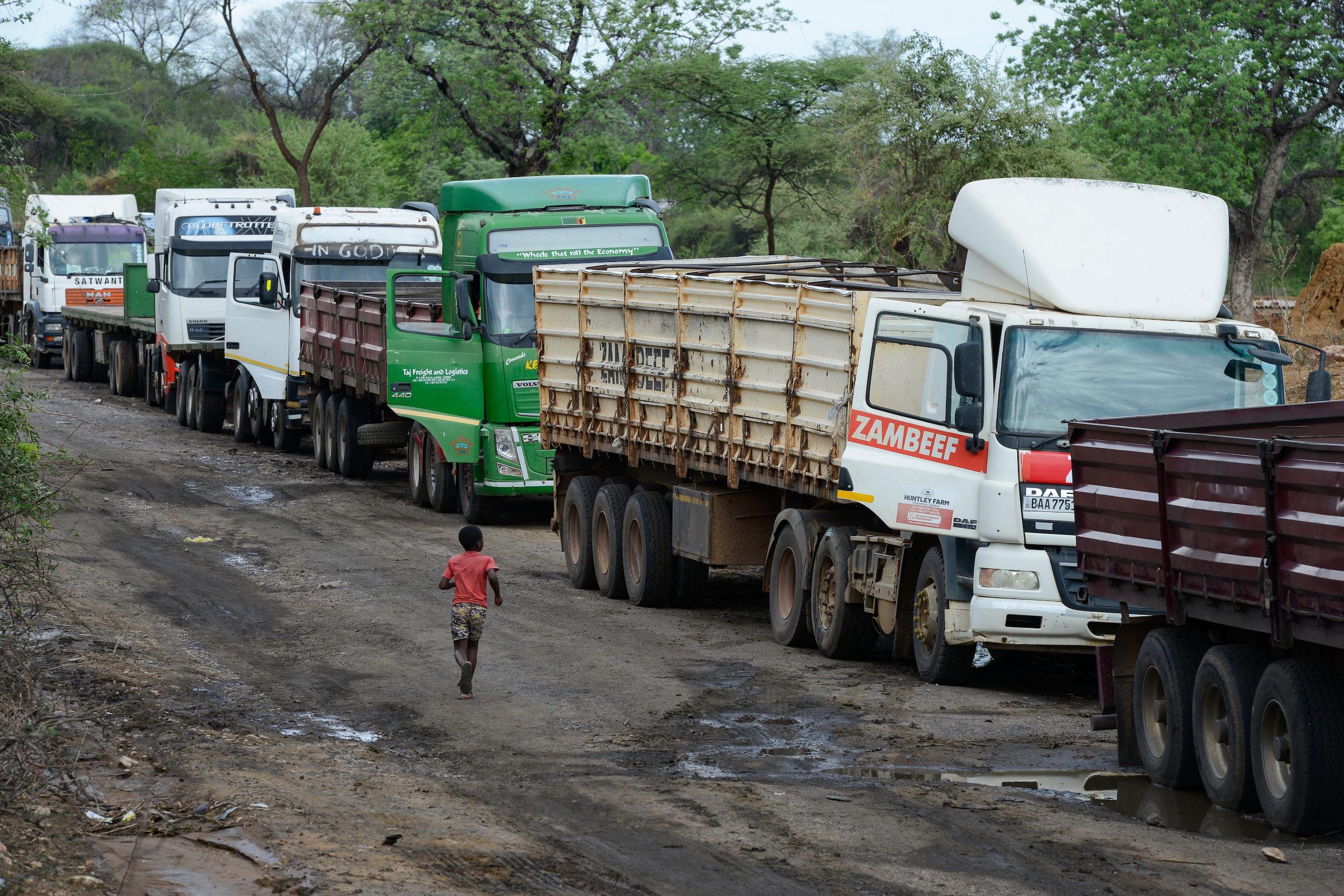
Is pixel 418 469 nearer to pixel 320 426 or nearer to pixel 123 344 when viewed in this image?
pixel 320 426

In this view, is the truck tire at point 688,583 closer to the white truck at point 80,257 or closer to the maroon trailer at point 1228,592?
the maroon trailer at point 1228,592

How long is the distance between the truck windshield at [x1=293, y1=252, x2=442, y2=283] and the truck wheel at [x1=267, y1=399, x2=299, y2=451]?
2215 mm

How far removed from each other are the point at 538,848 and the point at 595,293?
9.32 m

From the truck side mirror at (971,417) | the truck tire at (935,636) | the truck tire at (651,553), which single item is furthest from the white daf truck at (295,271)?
the truck side mirror at (971,417)

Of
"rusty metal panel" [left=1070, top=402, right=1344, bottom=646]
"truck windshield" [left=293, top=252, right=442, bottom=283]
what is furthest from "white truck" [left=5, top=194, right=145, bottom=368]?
"rusty metal panel" [left=1070, top=402, right=1344, bottom=646]

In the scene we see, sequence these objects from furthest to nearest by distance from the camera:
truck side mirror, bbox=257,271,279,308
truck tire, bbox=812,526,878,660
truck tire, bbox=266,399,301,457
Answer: truck tire, bbox=266,399,301,457 < truck side mirror, bbox=257,271,279,308 < truck tire, bbox=812,526,878,660

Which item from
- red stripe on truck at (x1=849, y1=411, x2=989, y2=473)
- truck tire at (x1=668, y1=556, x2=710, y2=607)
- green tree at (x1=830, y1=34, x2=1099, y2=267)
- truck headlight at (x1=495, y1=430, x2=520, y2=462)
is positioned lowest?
truck tire at (x1=668, y1=556, x2=710, y2=607)

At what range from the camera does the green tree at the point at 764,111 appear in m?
41.9

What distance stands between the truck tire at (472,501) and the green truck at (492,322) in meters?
0.02

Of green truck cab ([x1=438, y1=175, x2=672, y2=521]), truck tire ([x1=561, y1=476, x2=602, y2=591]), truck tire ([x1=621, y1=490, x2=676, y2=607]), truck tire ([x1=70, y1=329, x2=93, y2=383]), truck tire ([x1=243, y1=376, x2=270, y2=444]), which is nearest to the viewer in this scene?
truck tire ([x1=621, y1=490, x2=676, y2=607])

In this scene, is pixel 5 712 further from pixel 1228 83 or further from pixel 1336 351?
pixel 1228 83

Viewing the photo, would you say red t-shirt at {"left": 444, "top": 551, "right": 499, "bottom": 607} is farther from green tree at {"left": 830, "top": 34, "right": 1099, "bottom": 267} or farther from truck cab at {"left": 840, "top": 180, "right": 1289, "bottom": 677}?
green tree at {"left": 830, "top": 34, "right": 1099, "bottom": 267}

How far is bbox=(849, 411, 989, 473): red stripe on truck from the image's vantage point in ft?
36.5

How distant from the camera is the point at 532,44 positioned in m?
39.6
